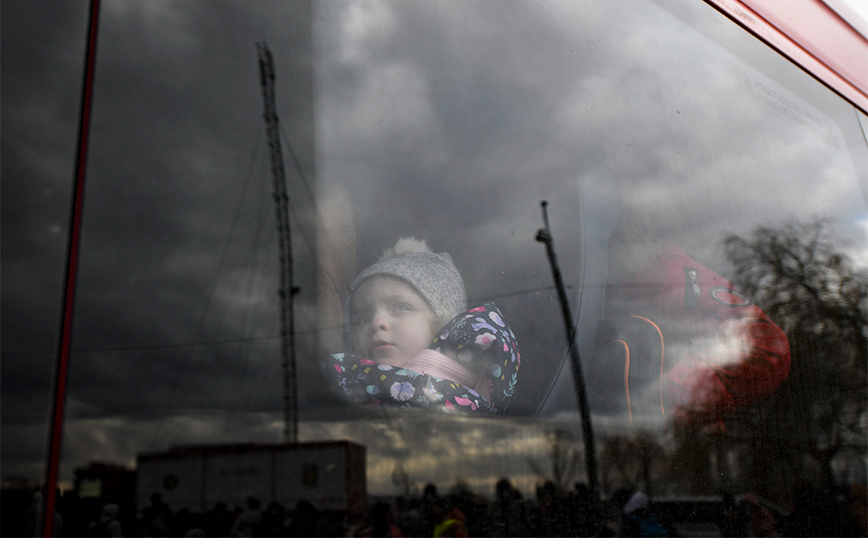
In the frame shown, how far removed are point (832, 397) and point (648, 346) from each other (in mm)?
687

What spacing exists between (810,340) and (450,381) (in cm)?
118

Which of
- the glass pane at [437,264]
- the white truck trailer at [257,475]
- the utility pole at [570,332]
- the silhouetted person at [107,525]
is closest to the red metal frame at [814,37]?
the glass pane at [437,264]

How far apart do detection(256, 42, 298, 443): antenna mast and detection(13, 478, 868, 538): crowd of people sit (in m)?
0.11

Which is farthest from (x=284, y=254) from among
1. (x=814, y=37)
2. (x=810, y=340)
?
(x=814, y=37)

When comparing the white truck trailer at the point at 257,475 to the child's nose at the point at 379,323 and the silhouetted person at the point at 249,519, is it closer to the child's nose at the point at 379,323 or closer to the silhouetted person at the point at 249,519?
the silhouetted person at the point at 249,519

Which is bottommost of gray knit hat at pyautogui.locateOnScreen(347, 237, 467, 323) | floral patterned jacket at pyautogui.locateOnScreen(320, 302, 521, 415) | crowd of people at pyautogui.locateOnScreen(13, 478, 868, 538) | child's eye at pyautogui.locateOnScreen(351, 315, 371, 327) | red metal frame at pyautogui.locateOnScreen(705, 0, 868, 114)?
crowd of people at pyautogui.locateOnScreen(13, 478, 868, 538)

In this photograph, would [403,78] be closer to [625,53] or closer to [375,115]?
[375,115]

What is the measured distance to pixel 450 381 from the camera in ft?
3.45

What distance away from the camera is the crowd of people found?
661 millimetres

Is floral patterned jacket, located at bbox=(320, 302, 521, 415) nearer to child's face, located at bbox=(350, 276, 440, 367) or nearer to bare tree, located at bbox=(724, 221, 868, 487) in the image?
child's face, located at bbox=(350, 276, 440, 367)

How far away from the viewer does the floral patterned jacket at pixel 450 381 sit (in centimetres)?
89

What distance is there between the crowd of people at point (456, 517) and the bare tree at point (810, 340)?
0.13 m

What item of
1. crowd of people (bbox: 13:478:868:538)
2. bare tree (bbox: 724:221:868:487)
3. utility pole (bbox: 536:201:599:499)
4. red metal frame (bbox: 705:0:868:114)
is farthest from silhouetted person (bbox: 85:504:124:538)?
red metal frame (bbox: 705:0:868:114)

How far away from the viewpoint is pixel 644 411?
1.31m
